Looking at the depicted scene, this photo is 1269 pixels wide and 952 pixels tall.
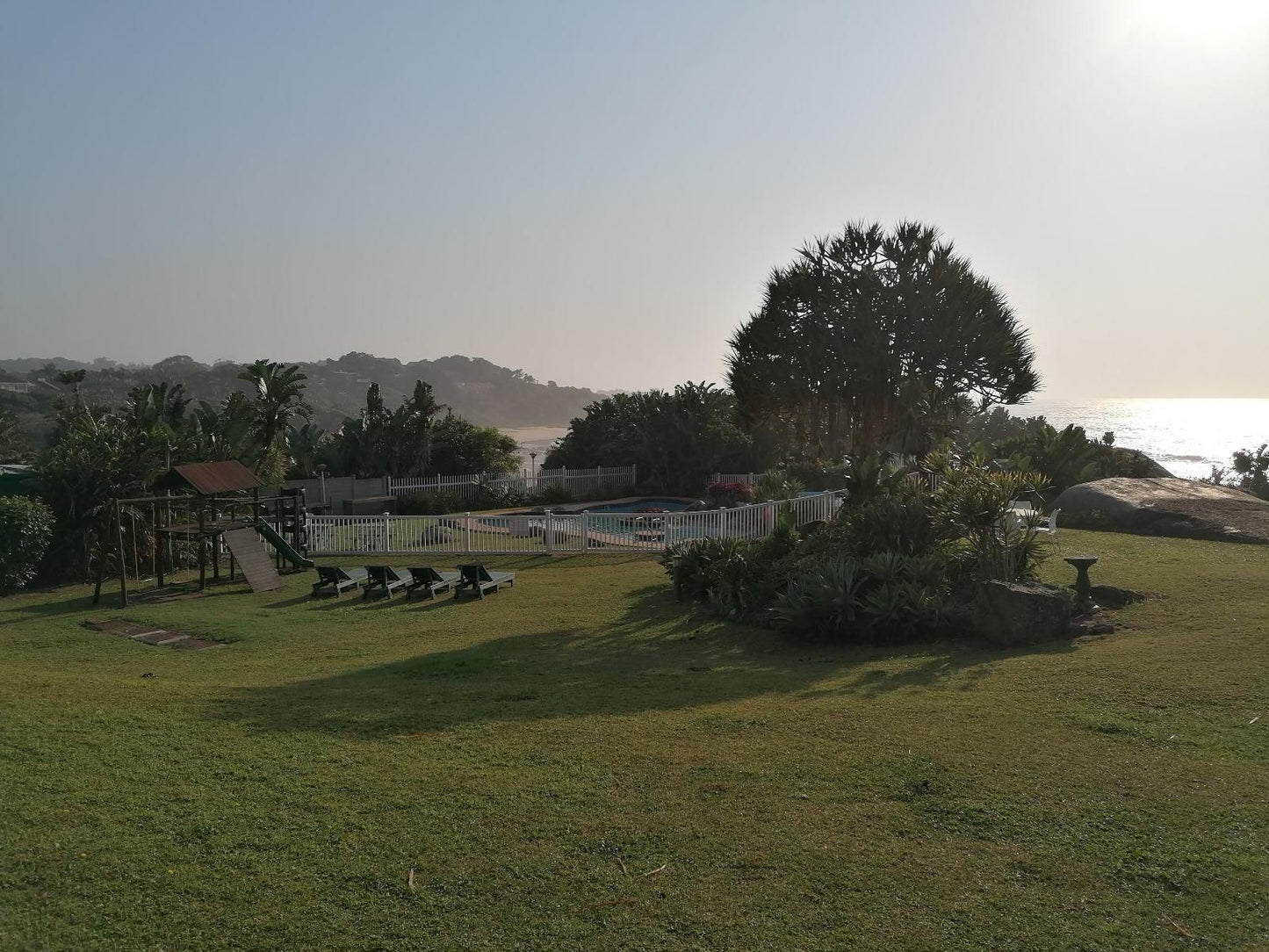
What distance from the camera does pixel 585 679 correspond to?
9438 mm

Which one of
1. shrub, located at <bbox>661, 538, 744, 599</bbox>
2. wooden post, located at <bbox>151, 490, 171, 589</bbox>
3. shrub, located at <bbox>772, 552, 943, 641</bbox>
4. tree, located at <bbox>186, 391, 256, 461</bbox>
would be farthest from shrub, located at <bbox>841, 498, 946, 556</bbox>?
tree, located at <bbox>186, 391, 256, 461</bbox>

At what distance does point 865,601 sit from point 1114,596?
321cm

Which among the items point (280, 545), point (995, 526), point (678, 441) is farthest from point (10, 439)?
point (995, 526)

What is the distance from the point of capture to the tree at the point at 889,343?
2680cm

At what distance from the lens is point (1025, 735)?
6.36 m

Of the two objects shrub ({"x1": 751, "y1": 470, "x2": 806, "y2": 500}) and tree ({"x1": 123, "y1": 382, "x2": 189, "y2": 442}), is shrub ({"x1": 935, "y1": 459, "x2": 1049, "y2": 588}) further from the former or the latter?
tree ({"x1": 123, "y1": 382, "x2": 189, "y2": 442})

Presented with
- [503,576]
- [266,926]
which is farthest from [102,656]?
[266,926]

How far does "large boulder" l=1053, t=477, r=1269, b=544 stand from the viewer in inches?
682

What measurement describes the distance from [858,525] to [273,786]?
9912 mm

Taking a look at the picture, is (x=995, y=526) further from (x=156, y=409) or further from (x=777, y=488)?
(x=156, y=409)

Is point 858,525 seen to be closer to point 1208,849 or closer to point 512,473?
point 1208,849

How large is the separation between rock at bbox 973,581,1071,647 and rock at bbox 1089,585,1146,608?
159 centimetres

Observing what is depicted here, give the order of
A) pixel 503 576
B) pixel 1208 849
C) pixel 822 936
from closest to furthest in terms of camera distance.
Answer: pixel 822 936 < pixel 1208 849 < pixel 503 576

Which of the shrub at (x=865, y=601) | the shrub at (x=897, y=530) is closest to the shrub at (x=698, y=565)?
the shrub at (x=897, y=530)
